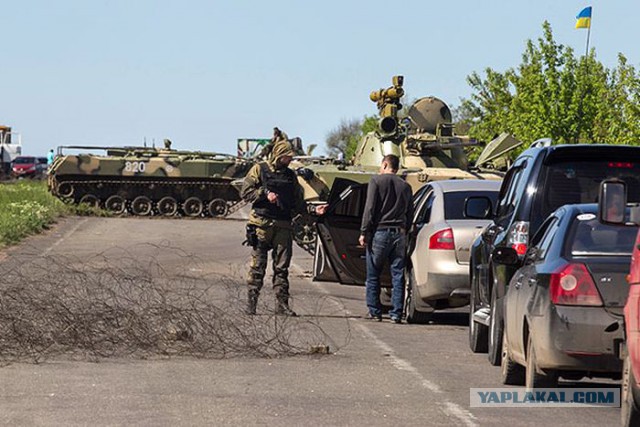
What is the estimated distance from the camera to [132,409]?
31.7 ft

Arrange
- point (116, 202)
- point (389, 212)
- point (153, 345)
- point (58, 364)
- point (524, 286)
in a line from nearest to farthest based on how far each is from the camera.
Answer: point (524, 286) → point (58, 364) → point (153, 345) → point (389, 212) → point (116, 202)

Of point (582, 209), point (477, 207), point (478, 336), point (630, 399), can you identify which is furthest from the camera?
point (477, 207)

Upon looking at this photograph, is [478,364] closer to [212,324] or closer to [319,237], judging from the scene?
[212,324]

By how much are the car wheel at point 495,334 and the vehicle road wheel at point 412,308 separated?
364 cm

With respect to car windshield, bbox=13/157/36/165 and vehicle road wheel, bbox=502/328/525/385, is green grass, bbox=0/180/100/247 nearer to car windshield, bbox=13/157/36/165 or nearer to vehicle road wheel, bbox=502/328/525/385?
vehicle road wheel, bbox=502/328/525/385

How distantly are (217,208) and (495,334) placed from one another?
35892 millimetres

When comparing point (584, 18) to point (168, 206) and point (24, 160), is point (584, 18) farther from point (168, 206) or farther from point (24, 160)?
point (24, 160)

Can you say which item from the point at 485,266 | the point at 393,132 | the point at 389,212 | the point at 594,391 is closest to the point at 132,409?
the point at 594,391

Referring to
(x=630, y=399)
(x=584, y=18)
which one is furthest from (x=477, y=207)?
(x=584, y=18)

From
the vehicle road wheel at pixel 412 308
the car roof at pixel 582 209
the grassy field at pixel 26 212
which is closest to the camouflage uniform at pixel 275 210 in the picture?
the vehicle road wheel at pixel 412 308

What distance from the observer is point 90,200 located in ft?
156

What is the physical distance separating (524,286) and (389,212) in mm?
6130

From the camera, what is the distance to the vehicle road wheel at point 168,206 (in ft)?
155

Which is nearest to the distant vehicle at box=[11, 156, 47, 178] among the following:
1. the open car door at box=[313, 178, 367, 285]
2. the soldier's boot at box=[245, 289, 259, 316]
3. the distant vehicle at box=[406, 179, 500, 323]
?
the open car door at box=[313, 178, 367, 285]
